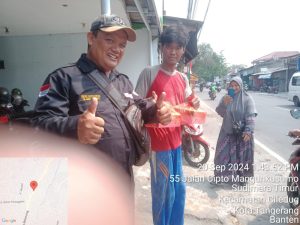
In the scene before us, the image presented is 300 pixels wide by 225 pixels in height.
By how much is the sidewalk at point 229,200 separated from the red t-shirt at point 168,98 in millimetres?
1060

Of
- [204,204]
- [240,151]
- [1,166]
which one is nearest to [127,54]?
[240,151]

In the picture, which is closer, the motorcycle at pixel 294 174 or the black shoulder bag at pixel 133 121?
the black shoulder bag at pixel 133 121

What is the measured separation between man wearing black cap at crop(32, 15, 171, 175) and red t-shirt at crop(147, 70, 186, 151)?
26.3 inches

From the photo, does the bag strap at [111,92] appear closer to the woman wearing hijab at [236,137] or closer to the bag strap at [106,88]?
the bag strap at [106,88]

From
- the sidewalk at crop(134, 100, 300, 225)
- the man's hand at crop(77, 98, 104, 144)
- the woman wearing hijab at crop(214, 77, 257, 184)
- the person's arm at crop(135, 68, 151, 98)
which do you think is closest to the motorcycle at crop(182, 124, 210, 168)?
the sidewalk at crop(134, 100, 300, 225)

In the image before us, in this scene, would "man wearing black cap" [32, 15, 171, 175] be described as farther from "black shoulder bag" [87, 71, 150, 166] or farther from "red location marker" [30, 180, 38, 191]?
"red location marker" [30, 180, 38, 191]

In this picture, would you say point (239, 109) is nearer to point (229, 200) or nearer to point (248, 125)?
point (248, 125)

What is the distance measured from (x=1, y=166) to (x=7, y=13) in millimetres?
5202

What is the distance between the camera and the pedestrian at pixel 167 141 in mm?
2457

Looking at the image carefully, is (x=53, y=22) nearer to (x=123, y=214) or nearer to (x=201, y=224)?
(x=201, y=224)

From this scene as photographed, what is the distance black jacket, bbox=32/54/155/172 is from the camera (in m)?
1.29

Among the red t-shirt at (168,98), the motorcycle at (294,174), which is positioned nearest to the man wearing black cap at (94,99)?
the red t-shirt at (168,98)

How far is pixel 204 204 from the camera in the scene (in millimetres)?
3535

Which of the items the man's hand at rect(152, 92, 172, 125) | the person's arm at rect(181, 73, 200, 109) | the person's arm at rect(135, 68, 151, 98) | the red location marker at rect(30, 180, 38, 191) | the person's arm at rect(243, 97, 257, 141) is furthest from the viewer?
the person's arm at rect(243, 97, 257, 141)
